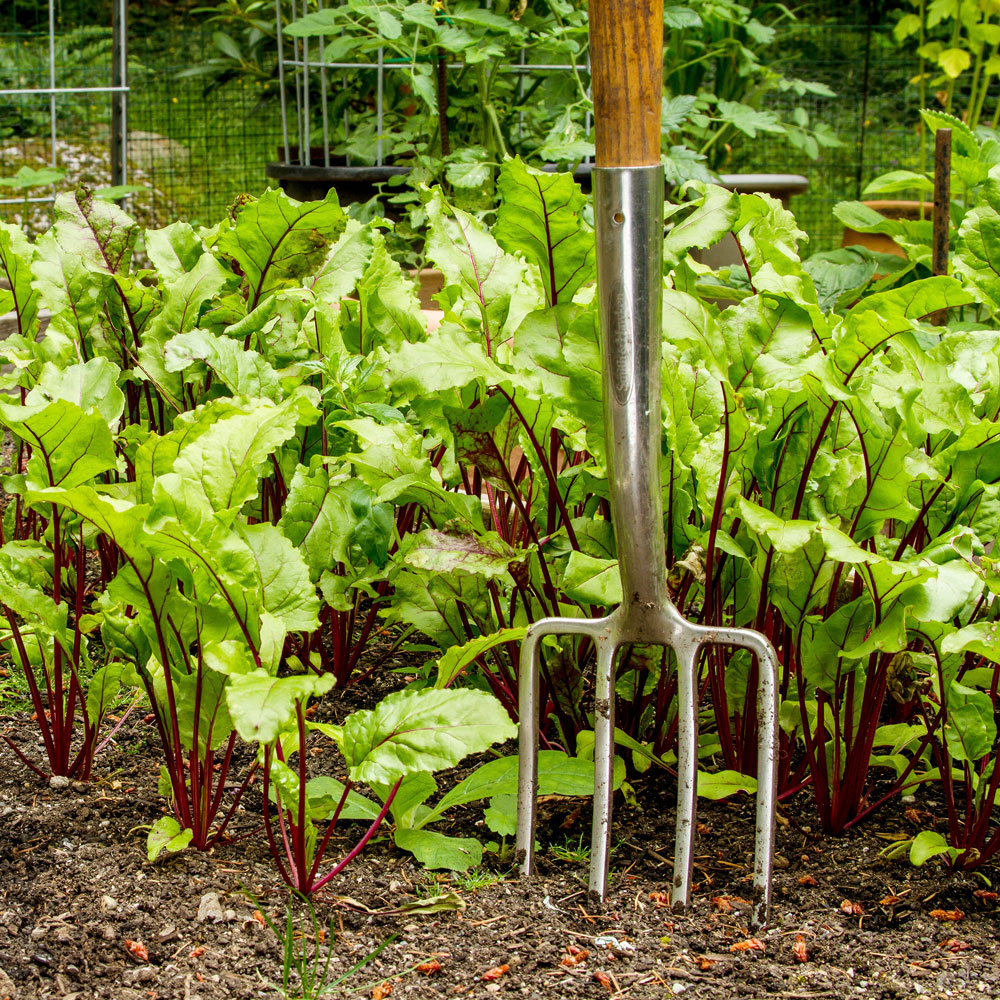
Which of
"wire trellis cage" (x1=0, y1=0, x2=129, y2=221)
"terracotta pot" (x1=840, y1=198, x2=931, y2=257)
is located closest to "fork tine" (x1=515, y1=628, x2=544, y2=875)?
"terracotta pot" (x1=840, y1=198, x2=931, y2=257)

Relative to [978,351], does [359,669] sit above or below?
below

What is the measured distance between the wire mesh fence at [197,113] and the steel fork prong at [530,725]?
4102mm

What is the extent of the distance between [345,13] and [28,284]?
1.91 m

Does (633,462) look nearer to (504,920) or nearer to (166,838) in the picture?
(504,920)

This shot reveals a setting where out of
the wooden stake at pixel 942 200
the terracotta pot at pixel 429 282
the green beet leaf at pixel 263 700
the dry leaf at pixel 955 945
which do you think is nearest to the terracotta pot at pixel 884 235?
the terracotta pot at pixel 429 282

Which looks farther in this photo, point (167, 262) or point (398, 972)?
point (167, 262)

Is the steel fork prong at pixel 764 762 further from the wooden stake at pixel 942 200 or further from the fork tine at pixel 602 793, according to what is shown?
the wooden stake at pixel 942 200

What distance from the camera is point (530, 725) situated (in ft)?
4.22

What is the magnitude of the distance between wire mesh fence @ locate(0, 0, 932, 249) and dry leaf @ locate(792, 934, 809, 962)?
442cm

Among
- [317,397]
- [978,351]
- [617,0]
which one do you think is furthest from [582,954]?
[617,0]

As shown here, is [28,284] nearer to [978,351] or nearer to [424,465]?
[424,465]

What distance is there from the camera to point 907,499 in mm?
1280

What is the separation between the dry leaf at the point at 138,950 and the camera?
1.12 meters

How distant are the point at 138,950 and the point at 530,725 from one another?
47 cm
